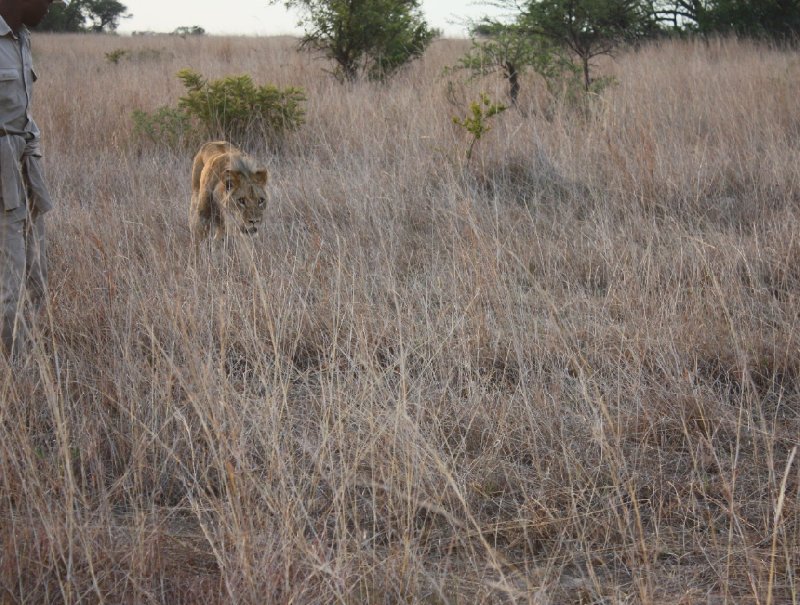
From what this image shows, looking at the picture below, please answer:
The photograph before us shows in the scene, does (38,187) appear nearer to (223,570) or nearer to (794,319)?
(223,570)

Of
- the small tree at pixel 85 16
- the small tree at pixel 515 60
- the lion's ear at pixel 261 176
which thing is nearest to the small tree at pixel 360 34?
the small tree at pixel 515 60

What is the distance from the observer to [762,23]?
17.0 metres

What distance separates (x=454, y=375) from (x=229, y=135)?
6.09 metres

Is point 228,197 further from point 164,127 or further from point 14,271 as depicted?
point 164,127

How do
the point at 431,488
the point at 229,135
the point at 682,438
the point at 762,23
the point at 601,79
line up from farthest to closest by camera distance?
1. the point at 762,23
2. the point at 601,79
3. the point at 229,135
4. the point at 682,438
5. the point at 431,488

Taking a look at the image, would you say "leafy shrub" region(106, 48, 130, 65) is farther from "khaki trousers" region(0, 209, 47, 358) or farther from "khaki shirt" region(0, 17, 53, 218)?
"khaki trousers" region(0, 209, 47, 358)

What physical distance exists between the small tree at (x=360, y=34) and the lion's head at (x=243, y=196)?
278 inches

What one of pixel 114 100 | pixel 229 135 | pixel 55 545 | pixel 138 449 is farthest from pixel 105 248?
pixel 114 100

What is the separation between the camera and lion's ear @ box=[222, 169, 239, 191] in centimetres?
543

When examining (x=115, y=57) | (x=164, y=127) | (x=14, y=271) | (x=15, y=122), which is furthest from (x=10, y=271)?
(x=115, y=57)

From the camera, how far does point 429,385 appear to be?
3.59m

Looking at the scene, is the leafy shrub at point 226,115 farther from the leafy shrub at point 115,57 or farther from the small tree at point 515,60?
the leafy shrub at point 115,57

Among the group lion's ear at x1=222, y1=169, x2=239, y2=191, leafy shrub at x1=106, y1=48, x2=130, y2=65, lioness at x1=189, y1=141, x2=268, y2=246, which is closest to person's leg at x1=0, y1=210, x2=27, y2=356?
lioness at x1=189, y1=141, x2=268, y2=246

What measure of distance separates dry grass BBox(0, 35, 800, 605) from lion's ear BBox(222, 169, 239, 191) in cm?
47
